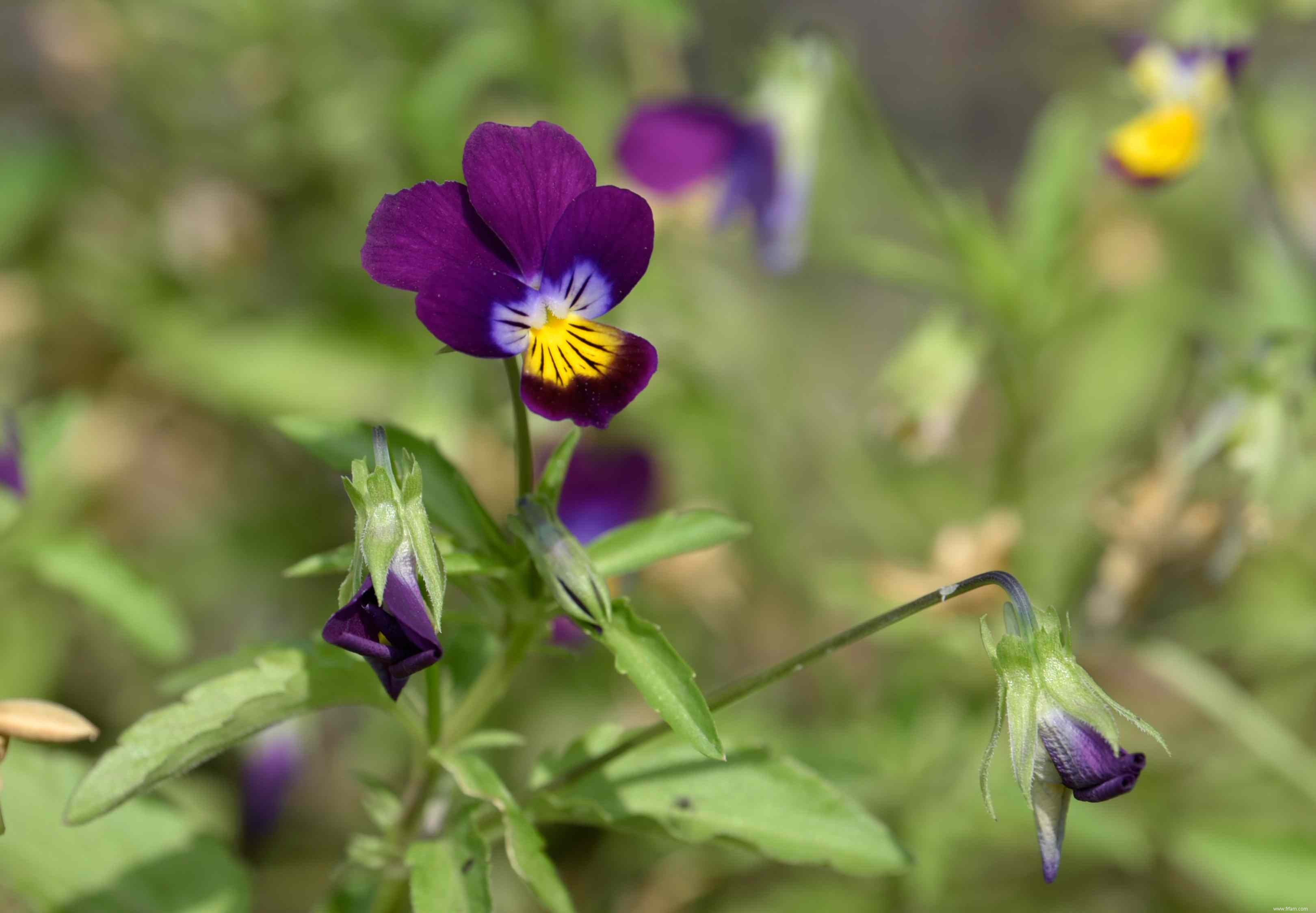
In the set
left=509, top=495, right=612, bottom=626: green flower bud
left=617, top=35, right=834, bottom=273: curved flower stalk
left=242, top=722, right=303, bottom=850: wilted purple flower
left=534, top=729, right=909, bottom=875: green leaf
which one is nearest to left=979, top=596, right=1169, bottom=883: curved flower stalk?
left=534, top=729, right=909, bottom=875: green leaf

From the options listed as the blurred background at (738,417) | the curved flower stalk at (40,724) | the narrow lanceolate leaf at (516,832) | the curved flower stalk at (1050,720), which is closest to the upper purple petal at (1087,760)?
the curved flower stalk at (1050,720)

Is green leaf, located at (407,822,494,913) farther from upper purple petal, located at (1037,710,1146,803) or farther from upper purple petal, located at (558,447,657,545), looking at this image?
upper purple petal, located at (558,447,657,545)

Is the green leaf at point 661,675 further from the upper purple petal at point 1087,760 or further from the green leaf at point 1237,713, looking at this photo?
the green leaf at point 1237,713

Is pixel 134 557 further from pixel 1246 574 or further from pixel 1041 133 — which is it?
pixel 1246 574

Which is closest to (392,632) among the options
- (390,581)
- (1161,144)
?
(390,581)

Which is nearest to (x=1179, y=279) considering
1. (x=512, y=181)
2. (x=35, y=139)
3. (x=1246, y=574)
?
(x=1246, y=574)

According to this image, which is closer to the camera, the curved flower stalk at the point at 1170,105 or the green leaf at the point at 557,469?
the green leaf at the point at 557,469

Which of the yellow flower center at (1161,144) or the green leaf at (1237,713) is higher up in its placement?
the yellow flower center at (1161,144)
